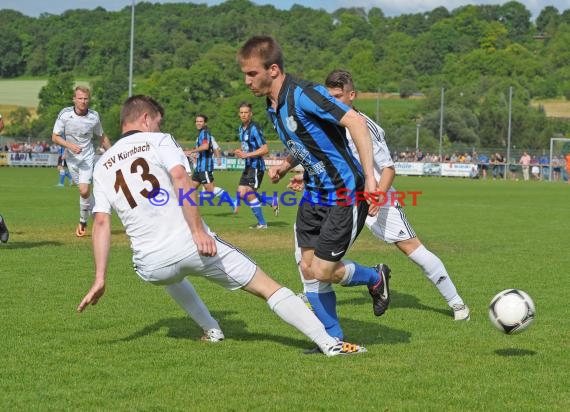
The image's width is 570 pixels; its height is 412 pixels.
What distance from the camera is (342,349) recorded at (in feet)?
20.9

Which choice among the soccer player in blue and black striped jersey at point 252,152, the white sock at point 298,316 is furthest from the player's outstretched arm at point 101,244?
the soccer player in blue and black striped jersey at point 252,152

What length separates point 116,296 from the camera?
905cm

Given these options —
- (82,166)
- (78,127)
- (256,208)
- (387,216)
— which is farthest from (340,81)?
(256,208)

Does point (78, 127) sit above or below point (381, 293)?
above

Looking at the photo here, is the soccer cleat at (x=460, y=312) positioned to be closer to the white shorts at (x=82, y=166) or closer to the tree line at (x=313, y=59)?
the white shorts at (x=82, y=166)

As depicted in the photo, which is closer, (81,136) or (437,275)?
(437,275)

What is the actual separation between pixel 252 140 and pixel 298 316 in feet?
36.5

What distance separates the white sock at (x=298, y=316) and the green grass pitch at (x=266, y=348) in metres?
0.15

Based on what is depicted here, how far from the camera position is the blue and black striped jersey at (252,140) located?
56.1 feet

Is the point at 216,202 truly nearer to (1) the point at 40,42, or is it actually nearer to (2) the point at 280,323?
(2) the point at 280,323

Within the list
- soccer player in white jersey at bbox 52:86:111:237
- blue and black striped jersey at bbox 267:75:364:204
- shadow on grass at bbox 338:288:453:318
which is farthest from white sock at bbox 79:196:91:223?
blue and black striped jersey at bbox 267:75:364:204

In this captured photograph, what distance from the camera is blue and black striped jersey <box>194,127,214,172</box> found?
766 inches

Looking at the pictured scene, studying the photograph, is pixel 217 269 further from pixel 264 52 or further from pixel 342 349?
pixel 264 52

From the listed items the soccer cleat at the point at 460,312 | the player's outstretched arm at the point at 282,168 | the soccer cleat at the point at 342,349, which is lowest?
the soccer cleat at the point at 460,312
